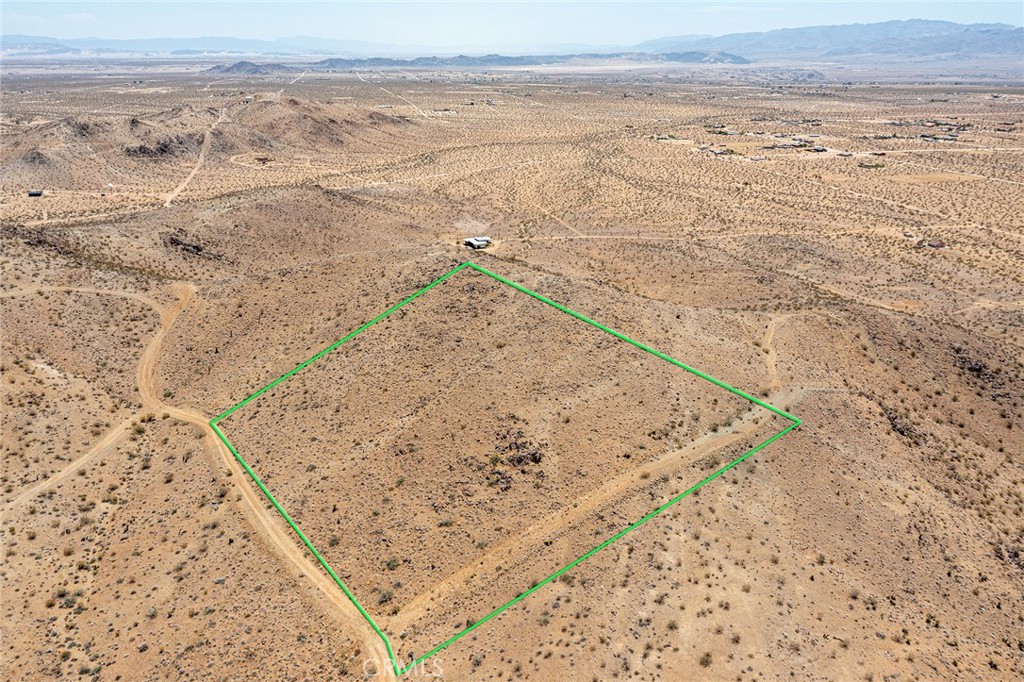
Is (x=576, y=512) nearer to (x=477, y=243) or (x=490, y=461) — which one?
(x=490, y=461)

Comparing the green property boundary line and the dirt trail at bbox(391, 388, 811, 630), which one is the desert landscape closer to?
the dirt trail at bbox(391, 388, 811, 630)

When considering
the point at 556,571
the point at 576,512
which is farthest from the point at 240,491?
the point at 576,512

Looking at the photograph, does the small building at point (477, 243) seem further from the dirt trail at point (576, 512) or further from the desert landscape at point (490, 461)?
the dirt trail at point (576, 512)

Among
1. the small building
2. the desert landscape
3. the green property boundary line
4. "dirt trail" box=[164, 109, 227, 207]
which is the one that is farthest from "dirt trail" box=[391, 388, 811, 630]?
"dirt trail" box=[164, 109, 227, 207]

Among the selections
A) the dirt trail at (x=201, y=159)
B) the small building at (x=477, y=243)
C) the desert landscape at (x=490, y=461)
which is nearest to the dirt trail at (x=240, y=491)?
the desert landscape at (x=490, y=461)

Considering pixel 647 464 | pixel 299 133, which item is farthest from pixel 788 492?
pixel 299 133

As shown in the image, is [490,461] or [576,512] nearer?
[576,512]
